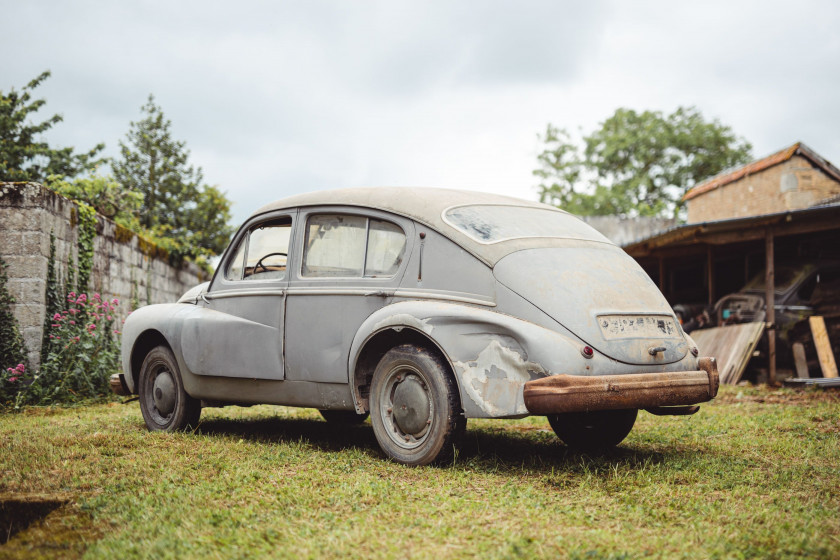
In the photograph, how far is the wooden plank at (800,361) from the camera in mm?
11086

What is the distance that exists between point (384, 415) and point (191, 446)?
144cm

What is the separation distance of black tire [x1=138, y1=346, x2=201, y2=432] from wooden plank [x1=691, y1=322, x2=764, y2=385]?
7.73 m

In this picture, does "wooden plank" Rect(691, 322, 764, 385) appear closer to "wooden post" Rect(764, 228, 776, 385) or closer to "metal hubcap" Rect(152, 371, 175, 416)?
"wooden post" Rect(764, 228, 776, 385)

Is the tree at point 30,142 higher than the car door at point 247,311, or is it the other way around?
the tree at point 30,142

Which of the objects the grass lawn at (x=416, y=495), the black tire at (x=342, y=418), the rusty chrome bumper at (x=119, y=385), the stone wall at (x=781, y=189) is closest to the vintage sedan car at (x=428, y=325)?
the grass lawn at (x=416, y=495)

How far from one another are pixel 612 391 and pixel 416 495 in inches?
47.8

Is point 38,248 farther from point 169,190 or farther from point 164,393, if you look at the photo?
point 169,190

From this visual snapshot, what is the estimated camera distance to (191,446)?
17.2ft

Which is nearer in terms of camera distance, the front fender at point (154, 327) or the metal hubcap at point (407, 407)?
the metal hubcap at point (407, 407)

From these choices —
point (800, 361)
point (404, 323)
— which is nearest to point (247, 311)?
point (404, 323)

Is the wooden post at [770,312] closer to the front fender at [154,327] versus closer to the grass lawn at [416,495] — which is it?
the grass lawn at [416,495]

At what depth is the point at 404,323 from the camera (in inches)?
182

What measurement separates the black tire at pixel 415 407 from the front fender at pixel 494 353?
115 millimetres

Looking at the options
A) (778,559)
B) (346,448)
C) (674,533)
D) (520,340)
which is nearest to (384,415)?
(346,448)
